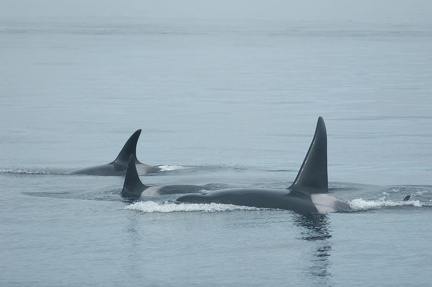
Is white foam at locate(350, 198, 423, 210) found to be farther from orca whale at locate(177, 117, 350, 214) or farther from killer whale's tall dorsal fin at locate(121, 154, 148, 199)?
killer whale's tall dorsal fin at locate(121, 154, 148, 199)

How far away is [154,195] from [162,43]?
67.2 metres

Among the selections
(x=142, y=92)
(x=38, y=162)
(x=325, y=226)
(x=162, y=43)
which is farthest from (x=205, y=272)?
(x=162, y=43)

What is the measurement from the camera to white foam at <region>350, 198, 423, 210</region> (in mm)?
15703

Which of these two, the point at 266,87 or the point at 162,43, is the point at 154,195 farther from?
the point at 162,43

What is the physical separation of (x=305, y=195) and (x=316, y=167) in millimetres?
431

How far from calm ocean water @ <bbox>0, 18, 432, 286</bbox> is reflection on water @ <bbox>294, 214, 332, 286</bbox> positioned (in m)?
0.03

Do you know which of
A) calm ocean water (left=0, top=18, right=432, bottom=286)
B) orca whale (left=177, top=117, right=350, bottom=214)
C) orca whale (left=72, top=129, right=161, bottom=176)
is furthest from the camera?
orca whale (left=72, top=129, right=161, bottom=176)

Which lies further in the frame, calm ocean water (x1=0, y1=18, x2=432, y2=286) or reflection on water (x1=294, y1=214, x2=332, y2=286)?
calm ocean water (x1=0, y1=18, x2=432, y2=286)

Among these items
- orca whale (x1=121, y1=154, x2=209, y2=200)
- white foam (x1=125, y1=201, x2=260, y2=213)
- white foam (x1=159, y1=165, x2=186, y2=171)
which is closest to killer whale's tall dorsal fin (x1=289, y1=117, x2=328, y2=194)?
white foam (x1=125, y1=201, x2=260, y2=213)

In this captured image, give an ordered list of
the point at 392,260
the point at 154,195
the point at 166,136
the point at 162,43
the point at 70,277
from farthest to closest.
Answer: the point at 162,43
the point at 166,136
the point at 154,195
the point at 392,260
the point at 70,277

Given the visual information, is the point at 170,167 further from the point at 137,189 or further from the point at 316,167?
the point at 316,167

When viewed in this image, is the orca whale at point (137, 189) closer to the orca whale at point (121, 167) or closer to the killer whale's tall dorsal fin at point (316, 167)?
the killer whale's tall dorsal fin at point (316, 167)

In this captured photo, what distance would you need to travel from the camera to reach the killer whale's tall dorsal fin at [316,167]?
598 inches

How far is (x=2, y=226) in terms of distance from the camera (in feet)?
47.5
